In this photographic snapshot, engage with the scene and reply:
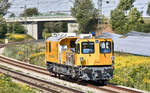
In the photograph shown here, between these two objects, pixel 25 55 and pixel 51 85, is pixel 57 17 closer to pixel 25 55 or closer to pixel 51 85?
pixel 25 55

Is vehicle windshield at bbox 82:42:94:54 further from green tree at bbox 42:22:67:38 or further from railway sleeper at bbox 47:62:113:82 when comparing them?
green tree at bbox 42:22:67:38

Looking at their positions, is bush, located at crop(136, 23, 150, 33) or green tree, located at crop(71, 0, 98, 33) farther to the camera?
bush, located at crop(136, 23, 150, 33)

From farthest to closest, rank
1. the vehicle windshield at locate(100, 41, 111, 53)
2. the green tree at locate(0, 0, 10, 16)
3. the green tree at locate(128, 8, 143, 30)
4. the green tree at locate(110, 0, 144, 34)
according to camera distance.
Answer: the green tree at locate(128, 8, 143, 30)
the green tree at locate(110, 0, 144, 34)
the green tree at locate(0, 0, 10, 16)
the vehicle windshield at locate(100, 41, 111, 53)

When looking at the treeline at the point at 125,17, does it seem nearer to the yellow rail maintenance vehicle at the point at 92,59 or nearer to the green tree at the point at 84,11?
the green tree at the point at 84,11

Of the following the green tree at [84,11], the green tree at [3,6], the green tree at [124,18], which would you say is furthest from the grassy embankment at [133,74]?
the green tree at [124,18]

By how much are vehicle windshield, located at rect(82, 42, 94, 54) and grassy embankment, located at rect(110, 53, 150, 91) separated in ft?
12.9

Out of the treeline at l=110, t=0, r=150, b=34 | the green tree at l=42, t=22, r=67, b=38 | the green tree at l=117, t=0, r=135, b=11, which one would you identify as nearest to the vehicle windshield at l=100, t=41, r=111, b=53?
the treeline at l=110, t=0, r=150, b=34

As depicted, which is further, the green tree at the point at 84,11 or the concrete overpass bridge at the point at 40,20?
the concrete overpass bridge at the point at 40,20

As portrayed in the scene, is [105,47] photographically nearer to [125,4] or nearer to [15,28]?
[125,4]

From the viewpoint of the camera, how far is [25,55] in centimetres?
4988

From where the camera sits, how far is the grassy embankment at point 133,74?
79.7 ft

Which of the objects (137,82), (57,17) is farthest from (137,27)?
(137,82)

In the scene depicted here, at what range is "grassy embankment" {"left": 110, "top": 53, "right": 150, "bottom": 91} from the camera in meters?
24.3

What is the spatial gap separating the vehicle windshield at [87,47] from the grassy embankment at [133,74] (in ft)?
12.9
